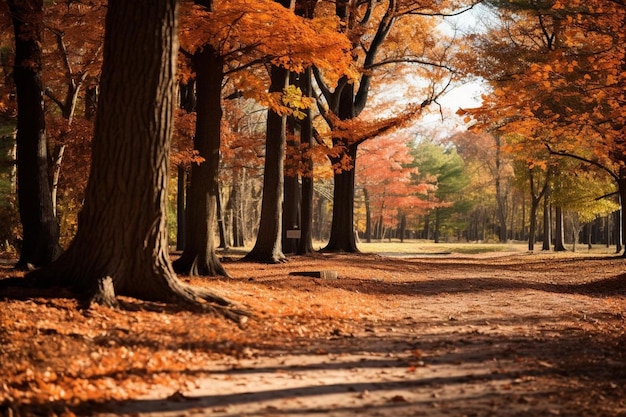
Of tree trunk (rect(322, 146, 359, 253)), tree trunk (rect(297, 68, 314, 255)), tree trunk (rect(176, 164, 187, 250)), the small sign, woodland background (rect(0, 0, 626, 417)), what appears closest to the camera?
woodland background (rect(0, 0, 626, 417))

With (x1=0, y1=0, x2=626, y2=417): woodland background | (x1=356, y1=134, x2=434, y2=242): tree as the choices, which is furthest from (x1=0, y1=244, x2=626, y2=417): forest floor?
(x1=356, y1=134, x2=434, y2=242): tree

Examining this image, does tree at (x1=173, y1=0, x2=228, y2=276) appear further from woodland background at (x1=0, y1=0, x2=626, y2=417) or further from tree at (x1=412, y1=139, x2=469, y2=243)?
tree at (x1=412, y1=139, x2=469, y2=243)

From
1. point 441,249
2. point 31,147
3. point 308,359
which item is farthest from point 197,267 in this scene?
point 441,249

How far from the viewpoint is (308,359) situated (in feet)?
21.1

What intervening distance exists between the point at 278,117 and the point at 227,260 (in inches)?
164

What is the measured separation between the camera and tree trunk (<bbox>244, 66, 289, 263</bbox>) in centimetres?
1764

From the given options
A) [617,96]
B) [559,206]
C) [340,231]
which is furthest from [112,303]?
[559,206]

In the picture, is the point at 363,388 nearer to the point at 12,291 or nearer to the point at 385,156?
the point at 12,291

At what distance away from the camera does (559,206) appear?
3322 centimetres

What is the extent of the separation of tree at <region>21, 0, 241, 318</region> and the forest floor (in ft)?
1.50

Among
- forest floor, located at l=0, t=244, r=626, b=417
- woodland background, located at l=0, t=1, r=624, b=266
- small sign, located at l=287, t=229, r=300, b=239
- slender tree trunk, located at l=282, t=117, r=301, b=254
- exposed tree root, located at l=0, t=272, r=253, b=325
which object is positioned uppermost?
woodland background, located at l=0, t=1, r=624, b=266

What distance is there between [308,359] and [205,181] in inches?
292

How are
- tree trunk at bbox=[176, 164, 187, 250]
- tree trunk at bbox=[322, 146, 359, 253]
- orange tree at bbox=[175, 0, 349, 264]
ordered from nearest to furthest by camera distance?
orange tree at bbox=[175, 0, 349, 264] → tree trunk at bbox=[322, 146, 359, 253] → tree trunk at bbox=[176, 164, 187, 250]

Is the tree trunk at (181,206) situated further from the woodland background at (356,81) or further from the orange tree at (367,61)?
the orange tree at (367,61)
